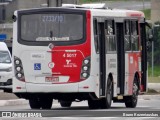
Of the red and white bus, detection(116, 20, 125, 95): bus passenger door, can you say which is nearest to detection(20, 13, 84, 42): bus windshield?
the red and white bus

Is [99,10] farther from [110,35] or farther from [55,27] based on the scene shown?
[55,27]

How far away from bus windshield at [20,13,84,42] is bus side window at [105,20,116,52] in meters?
1.34

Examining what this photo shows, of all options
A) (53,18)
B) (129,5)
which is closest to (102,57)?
(53,18)

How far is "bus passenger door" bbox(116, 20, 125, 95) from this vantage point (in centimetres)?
2889

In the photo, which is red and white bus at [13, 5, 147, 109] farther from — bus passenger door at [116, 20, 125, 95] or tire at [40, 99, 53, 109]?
bus passenger door at [116, 20, 125, 95]

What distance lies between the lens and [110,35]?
92.6 feet

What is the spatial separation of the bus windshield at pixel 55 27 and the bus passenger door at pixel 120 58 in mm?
2301

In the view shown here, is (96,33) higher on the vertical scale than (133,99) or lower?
higher

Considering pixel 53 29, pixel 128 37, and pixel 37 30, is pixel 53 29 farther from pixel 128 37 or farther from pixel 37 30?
pixel 128 37

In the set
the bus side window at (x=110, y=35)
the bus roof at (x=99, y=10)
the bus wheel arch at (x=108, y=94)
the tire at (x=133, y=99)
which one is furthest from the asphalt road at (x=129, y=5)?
the bus wheel arch at (x=108, y=94)

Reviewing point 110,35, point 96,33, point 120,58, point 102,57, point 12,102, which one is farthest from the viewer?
point 12,102

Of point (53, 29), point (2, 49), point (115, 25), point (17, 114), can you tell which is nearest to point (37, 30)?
point (53, 29)

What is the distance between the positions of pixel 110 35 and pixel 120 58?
1.06 meters

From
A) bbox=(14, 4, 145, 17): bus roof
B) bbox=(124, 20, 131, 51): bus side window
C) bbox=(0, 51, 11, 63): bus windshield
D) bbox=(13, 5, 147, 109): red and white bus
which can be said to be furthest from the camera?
bbox=(0, 51, 11, 63): bus windshield
